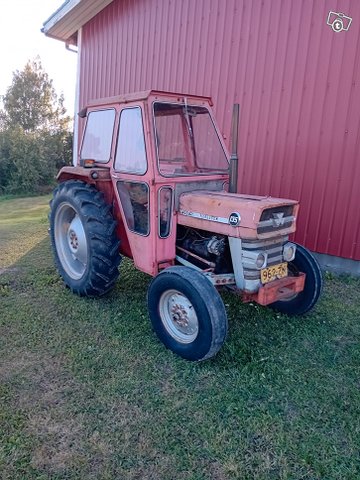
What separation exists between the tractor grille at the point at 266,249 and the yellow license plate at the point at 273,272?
0.12ft

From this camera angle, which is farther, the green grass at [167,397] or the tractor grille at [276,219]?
the tractor grille at [276,219]

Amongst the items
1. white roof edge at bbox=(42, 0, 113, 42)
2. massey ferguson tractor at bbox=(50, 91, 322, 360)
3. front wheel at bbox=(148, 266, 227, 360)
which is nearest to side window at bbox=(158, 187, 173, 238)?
massey ferguson tractor at bbox=(50, 91, 322, 360)

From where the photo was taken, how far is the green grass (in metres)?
2.19

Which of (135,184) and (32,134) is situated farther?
(32,134)

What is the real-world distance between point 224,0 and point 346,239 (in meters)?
3.94

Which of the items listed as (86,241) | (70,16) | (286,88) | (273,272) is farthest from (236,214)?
(70,16)

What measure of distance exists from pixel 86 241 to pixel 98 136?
1.08 metres

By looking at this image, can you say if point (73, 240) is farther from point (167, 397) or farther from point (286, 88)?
point (286, 88)

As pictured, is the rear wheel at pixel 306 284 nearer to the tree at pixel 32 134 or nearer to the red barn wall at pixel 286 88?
the red barn wall at pixel 286 88

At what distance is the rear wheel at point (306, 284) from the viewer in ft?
12.1

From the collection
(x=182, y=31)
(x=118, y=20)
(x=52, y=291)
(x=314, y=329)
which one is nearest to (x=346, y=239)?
(x=314, y=329)

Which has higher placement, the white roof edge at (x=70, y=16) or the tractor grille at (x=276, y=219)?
the white roof edge at (x=70, y=16)

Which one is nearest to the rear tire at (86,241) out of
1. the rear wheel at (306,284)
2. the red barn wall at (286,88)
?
the rear wheel at (306,284)

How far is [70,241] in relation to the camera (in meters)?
4.35
